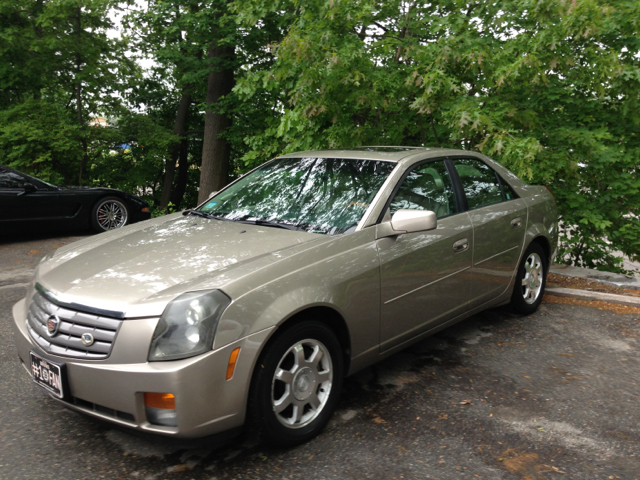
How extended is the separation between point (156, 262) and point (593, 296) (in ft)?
15.4

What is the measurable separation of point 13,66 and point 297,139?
8586mm

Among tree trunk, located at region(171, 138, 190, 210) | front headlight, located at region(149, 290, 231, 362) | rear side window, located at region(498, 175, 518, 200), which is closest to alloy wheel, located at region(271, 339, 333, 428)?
front headlight, located at region(149, 290, 231, 362)

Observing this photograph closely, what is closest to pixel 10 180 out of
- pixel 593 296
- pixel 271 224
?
pixel 271 224

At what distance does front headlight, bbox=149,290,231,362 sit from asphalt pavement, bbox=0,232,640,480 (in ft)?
1.50

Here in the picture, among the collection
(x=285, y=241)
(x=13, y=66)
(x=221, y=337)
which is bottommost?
(x=221, y=337)

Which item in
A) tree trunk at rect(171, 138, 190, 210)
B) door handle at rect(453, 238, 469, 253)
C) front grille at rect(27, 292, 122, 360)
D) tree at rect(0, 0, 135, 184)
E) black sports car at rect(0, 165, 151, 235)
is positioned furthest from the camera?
tree trunk at rect(171, 138, 190, 210)

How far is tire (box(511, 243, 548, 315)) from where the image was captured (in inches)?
205

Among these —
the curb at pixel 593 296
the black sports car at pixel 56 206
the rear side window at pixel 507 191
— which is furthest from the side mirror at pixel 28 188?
the curb at pixel 593 296

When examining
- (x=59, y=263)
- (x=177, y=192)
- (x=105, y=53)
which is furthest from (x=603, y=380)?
(x=177, y=192)

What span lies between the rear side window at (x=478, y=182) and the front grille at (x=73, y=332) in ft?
9.47

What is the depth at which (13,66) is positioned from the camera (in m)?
12.7

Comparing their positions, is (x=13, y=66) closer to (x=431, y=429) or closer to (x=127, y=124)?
(x=127, y=124)

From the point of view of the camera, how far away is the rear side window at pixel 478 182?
180 inches

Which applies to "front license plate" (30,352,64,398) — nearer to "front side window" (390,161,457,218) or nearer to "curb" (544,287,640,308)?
"front side window" (390,161,457,218)
